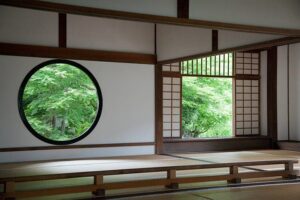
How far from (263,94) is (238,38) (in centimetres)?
409

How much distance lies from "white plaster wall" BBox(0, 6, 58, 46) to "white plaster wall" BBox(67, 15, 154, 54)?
331mm

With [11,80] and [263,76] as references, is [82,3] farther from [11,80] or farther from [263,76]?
[263,76]

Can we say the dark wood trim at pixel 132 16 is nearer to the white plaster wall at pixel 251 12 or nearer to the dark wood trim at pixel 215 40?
the white plaster wall at pixel 251 12

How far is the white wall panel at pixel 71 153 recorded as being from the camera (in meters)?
7.17

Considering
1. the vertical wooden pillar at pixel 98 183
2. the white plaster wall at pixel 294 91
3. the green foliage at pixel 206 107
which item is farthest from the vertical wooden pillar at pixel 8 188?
the green foliage at pixel 206 107

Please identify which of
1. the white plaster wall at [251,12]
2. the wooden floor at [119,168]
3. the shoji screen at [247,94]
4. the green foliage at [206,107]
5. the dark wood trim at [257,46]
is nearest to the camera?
the wooden floor at [119,168]

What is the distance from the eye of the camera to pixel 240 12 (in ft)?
16.7

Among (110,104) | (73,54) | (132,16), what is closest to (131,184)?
(132,16)

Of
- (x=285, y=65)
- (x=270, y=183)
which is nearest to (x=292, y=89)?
(x=285, y=65)

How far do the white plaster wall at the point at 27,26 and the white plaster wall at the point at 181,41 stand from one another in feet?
6.90

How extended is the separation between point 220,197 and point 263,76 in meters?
6.66

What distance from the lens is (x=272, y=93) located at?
33.2ft

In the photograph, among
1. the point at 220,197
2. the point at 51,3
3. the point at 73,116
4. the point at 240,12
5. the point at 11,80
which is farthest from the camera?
the point at 73,116

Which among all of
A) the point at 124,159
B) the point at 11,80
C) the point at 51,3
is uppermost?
the point at 51,3
